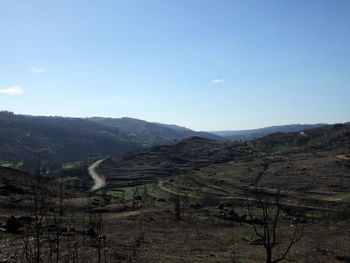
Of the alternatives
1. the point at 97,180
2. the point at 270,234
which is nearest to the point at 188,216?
the point at 270,234

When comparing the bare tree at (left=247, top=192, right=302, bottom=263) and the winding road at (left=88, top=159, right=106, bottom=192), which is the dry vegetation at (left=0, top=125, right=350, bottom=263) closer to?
the bare tree at (left=247, top=192, right=302, bottom=263)

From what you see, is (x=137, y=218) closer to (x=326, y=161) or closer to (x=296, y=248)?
(x=296, y=248)

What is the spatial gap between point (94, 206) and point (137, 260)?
46.4 m

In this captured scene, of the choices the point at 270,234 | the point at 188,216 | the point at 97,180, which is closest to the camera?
the point at 270,234

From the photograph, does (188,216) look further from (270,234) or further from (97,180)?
(97,180)

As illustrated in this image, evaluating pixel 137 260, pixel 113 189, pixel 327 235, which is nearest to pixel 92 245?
pixel 137 260

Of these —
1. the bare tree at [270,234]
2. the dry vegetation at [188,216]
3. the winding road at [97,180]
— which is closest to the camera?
the bare tree at [270,234]

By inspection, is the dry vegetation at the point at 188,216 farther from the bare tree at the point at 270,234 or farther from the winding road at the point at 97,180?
the winding road at the point at 97,180

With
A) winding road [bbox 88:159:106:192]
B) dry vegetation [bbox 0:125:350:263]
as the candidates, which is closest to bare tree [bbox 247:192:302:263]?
dry vegetation [bbox 0:125:350:263]

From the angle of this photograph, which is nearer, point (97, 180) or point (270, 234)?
point (270, 234)

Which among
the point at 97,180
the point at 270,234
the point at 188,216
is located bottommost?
the point at 97,180

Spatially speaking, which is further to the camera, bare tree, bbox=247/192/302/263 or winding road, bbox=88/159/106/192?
winding road, bbox=88/159/106/192

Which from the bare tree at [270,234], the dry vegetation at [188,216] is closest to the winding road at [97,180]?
the dry vegetation at [188,216]

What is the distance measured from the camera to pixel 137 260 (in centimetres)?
3041
